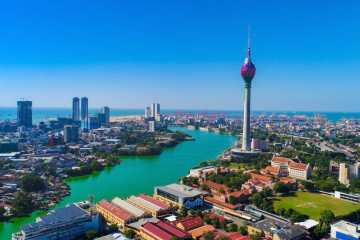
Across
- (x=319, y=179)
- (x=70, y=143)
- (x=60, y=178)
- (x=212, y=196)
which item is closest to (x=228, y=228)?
(x=212, y=196)

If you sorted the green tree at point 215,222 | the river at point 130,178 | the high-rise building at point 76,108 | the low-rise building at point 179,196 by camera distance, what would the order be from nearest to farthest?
1. the green tree at point 215,222
2. the low-rise building at point 179,196
3. the river at point 130,178
4. the high-rise building at point 76,108

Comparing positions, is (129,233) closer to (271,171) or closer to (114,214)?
(114,214)

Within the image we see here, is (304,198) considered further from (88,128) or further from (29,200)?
(88,128)

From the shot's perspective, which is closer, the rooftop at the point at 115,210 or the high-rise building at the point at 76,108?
the rooftop at the point at 115,210

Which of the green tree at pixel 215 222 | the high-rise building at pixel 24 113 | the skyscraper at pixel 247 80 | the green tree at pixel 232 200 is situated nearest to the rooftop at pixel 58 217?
the green tree at pixel 215 222

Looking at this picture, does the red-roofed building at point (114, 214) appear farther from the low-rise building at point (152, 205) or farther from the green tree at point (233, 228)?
the green tree at point (233, 228)
